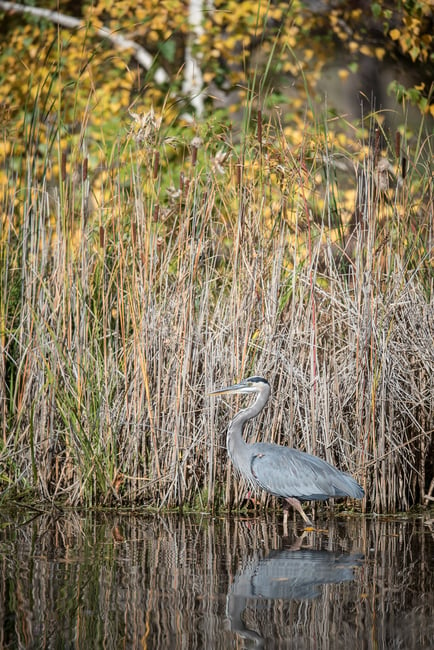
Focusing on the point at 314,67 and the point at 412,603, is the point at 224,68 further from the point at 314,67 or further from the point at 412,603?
the point at 412,603

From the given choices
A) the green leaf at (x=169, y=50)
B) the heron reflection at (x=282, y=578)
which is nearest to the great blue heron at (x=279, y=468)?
the heron reflection at (x=282, y=578)

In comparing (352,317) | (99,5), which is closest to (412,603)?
(352,317)

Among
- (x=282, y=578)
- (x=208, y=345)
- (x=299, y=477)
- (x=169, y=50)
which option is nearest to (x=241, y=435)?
(x=299, y=477)

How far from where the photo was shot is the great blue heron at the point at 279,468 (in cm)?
386

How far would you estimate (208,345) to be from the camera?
4.30 metres

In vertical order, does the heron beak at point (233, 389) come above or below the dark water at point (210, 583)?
above

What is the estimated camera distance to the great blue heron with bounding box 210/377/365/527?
3.86 metres

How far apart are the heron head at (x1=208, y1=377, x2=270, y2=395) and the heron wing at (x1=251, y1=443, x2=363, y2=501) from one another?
291 millimetres

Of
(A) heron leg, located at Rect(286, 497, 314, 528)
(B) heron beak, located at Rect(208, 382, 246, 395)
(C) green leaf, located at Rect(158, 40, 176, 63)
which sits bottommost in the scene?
(A) heron leg, located at Rect(286, 497, 314, 528)

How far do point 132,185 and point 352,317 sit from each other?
4.04ft

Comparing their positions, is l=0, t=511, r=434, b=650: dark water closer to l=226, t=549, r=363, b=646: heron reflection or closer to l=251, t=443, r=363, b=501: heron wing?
l=226, t=549, r=363, b=646: heron reflection

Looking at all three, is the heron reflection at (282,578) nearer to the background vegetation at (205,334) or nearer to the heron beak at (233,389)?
the heron beak at (233,389)

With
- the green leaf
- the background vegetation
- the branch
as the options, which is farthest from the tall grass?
the green leaf

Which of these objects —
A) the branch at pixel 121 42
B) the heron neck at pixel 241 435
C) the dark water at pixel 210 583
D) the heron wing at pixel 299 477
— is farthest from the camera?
the branch at pixel 121 42
